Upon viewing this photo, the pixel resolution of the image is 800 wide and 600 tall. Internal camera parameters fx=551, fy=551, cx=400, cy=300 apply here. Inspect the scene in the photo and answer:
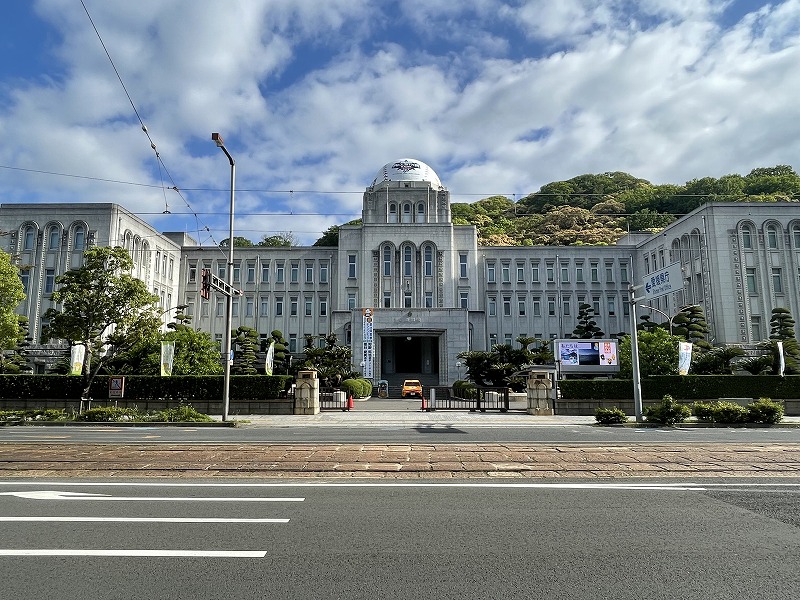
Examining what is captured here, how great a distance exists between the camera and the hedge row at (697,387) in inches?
1203

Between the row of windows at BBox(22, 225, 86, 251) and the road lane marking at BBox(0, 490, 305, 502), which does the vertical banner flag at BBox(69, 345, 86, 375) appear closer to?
the row of windows at BBox(22, 225, 86, 251)

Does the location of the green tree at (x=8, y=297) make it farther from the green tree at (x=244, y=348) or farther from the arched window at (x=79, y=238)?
the arched window at (x=79, y=238)

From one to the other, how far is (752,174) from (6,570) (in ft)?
369

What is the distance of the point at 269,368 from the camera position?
1431 inches

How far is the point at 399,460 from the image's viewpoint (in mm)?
10422

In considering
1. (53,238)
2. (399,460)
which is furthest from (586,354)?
(53,238)

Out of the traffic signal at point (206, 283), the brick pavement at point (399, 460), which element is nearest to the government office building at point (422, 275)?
the traffic signal at point (206, 283)

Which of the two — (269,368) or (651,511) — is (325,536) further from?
(269,368)

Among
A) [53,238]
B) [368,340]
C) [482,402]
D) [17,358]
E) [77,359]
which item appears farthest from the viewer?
[368,340]

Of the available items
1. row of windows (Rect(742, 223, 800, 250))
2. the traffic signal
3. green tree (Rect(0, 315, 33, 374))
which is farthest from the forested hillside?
the traffic signal

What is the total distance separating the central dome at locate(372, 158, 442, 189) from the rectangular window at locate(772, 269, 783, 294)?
33470 mm

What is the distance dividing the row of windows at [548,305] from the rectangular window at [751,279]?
14.1m

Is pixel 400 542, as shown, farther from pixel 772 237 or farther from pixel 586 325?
pixel 772 237

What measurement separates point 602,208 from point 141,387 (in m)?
91.5
